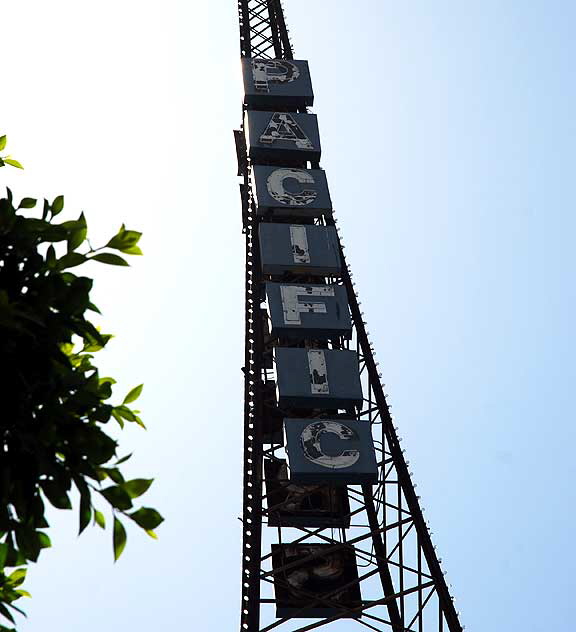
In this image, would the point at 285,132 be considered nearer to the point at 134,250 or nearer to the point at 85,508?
the point at 134,250

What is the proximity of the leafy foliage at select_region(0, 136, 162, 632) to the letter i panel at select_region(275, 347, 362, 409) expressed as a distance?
24.5 meters

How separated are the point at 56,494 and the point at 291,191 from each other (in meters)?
31.4

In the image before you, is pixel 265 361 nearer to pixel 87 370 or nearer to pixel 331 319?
pixel 331 319

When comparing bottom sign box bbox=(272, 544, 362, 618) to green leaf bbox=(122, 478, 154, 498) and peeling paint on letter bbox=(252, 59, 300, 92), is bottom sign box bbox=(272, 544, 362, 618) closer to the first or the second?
peeling paint on letter bbox=(252, 59, 300, 92)

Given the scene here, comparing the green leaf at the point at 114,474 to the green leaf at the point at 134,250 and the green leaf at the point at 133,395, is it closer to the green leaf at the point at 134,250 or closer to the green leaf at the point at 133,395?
the green leaf at the point at 133,395

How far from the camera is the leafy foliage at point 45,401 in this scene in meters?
5.17

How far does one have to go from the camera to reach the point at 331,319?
32.2 metres

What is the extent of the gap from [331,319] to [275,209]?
5.34 meters

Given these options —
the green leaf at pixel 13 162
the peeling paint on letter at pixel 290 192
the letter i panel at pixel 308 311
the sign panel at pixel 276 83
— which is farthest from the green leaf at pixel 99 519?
the sign panel at pixel 276 83

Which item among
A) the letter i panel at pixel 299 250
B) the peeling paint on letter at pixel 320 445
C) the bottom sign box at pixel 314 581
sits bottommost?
the bottom sign box at pixel 314 581

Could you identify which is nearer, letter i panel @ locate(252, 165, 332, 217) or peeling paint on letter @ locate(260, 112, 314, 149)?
letter i panel @ locate(252, 165, 332, 217)

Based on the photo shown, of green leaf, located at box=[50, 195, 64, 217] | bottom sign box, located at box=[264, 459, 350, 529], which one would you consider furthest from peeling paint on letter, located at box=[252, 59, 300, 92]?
green leaf, located at box=[50, 195, 64, 217]

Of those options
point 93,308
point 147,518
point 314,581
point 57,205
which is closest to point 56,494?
point 147,518

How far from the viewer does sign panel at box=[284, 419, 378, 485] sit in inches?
1133
